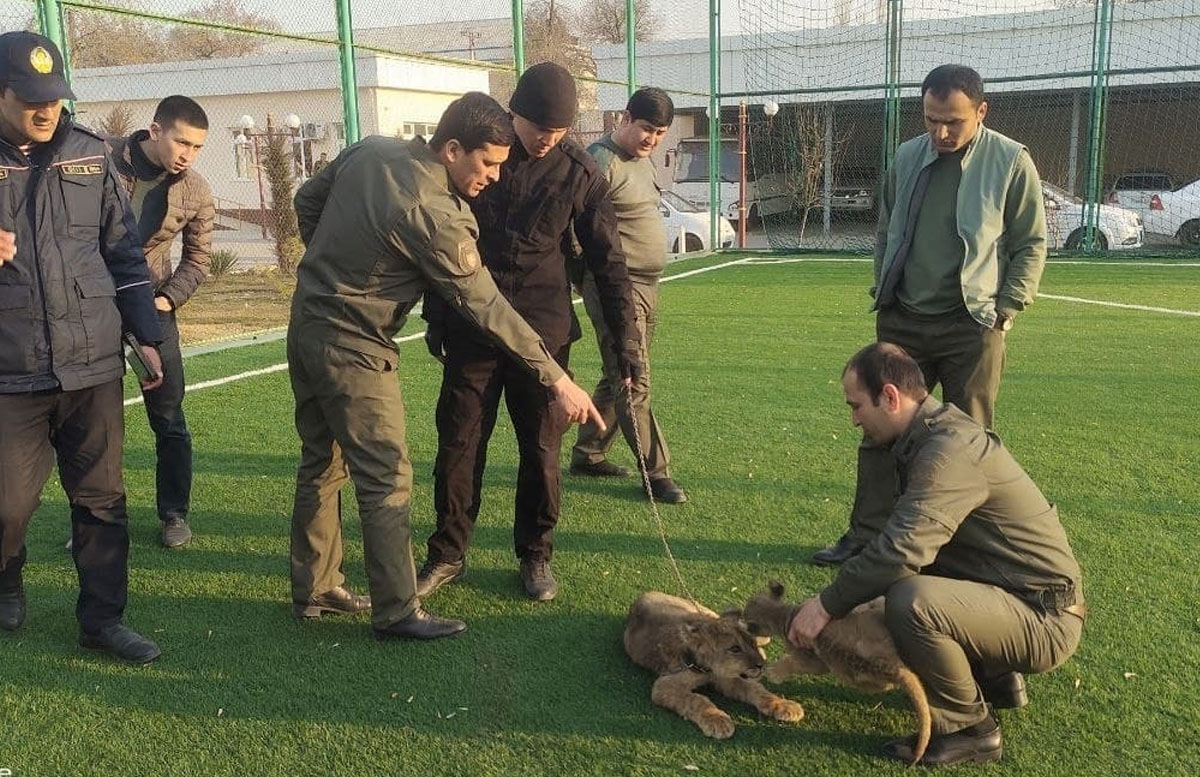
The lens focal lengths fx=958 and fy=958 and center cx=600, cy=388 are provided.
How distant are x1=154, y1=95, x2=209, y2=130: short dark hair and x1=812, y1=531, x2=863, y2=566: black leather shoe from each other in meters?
3.28

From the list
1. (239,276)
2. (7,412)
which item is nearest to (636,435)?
(7,412)

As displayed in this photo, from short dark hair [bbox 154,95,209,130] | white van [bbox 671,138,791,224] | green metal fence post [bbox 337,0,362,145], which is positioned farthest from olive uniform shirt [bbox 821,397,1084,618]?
white van [bbox 671,138,791,224]

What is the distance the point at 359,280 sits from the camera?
3131 mm

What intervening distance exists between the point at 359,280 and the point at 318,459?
0.76m

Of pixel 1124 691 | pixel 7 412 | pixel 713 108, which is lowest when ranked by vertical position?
pixel 1124 691

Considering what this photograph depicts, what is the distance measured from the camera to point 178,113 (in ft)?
13.6

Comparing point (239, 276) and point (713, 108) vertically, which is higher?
point (713, 108)

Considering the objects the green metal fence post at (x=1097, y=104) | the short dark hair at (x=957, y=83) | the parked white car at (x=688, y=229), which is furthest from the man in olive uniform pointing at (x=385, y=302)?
the green metal fence post at (x=1097, y=104)

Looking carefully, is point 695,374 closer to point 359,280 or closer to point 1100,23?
point 359,280

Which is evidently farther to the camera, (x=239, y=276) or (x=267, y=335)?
(x=239, y=276)

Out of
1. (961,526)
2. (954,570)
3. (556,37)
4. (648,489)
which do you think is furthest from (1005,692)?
(556,37)

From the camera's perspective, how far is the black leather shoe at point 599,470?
5.18 m

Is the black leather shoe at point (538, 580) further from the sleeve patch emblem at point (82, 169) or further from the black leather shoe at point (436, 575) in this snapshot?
the sleeve patch emblem at point (82, 169)

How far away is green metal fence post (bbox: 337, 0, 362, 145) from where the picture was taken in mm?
9430
